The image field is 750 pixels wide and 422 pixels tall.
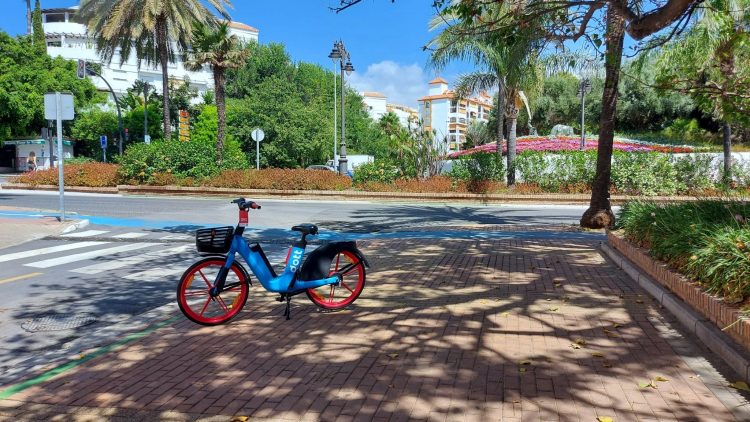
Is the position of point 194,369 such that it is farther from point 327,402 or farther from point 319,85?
point 319,85

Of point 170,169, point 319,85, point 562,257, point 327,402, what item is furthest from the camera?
point 319,85

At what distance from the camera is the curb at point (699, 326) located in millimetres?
4001

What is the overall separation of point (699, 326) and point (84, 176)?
27.5 metres

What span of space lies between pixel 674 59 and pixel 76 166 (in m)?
26.2

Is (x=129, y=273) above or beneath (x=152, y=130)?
beneath

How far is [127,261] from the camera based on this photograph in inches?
380

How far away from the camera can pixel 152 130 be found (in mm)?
52000

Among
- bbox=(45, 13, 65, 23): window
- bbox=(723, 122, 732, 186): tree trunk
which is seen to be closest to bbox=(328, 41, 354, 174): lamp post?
Result: bbox=(723, 122, 732, 186): tree trunk

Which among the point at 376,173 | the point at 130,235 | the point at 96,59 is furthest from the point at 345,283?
the point at 96,59

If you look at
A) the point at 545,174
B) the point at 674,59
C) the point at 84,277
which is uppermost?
the point at 674,59

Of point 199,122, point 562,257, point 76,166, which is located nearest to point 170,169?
point 76,166

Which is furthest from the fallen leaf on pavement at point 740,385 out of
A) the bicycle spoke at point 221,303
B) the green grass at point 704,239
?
the bicycle spoke at point 221,303

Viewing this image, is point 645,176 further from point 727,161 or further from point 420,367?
point 420,367

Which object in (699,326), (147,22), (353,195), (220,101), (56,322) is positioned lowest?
(56,322)
